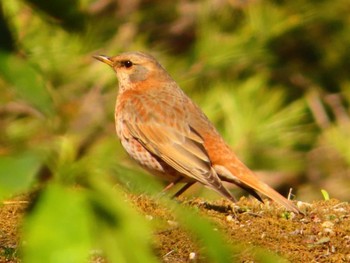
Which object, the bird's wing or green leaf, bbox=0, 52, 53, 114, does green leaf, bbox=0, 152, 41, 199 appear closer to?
green leaf, bbox=0, 52, 53, 114


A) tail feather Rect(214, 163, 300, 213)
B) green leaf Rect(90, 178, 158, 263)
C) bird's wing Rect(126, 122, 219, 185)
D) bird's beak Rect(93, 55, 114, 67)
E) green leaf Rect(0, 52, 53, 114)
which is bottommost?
tail feather Rect(214, 163, 300, 213)

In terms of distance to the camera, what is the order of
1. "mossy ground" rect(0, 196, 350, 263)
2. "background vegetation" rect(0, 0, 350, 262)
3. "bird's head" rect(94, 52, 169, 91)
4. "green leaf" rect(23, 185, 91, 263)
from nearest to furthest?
"green leaf" rect(23, 185, 91, 263), "mossy ground" rect(0, 196, 350, 263), "background vegetation" rect(0, 0, 350, 262), "bird's head" rect(94, 52, 169, 91)

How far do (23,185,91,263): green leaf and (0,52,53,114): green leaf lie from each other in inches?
3.0

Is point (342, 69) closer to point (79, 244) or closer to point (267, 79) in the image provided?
point (267, 79)

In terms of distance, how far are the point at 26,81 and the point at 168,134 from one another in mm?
3637

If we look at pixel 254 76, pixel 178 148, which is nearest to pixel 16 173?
pixel 178 148

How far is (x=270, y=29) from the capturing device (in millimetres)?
4930

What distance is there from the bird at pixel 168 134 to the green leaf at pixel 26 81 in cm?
303

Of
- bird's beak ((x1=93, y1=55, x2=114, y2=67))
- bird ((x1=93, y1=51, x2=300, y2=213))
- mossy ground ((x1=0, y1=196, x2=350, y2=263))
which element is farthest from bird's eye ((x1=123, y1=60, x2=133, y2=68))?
mossy ground ((x1=0, y1=196, x2=350, y2=263))

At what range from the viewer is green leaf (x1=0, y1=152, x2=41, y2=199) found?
0.70 metres

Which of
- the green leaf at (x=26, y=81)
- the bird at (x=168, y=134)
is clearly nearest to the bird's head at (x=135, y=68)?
the bird at (x=168, y=134)

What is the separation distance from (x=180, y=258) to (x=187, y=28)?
327 cm

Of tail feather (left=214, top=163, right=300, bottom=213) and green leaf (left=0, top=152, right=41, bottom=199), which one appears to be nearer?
green leaf (left=0, top=152, right=41, bottom=199)

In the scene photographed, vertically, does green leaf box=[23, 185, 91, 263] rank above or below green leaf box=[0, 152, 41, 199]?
below
